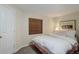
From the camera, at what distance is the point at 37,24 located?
167 centimetres

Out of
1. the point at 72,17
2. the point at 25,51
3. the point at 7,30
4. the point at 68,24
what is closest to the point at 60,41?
the point at 68,24

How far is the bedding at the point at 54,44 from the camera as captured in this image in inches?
60.7

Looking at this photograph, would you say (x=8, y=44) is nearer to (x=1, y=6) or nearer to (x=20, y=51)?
(x=20, y=51)

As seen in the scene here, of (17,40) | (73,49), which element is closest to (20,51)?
(17,40)

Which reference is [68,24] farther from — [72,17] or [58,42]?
[58,42]

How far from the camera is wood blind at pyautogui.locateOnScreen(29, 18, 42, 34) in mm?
1623

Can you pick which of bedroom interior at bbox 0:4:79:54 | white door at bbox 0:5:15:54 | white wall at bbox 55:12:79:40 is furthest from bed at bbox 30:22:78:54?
white door at bbox 0:5:15:54

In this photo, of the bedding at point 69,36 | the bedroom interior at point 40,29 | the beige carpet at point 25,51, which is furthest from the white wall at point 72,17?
the beige carpet at point 25,51

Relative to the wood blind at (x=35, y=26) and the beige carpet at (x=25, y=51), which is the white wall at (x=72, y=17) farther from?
the beige carpet at (x=25, y=51)

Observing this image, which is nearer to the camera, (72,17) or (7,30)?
(7,30)

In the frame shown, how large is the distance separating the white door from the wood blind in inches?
12.3

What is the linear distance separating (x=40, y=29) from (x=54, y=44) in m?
0.38

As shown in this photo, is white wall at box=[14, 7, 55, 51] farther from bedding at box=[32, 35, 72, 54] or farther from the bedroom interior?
bedding at box=[32, 35, 72, 54]

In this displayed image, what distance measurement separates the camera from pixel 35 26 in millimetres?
1663
